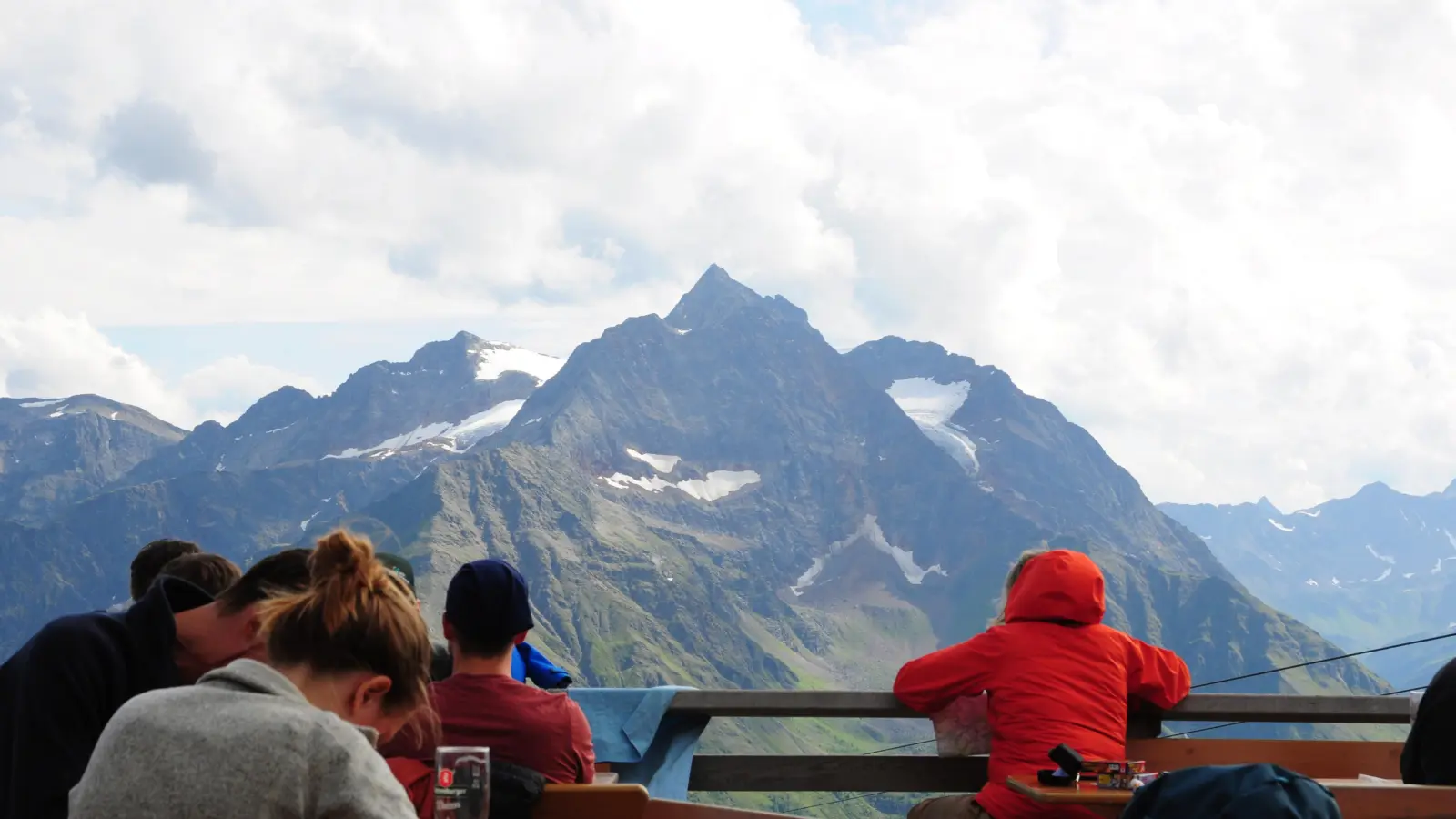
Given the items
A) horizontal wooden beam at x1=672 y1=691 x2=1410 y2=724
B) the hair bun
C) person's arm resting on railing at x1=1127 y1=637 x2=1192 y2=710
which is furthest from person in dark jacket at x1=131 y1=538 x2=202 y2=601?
person's arm resting on railing at x1=1127 y1=637 x2=1192 y2=710

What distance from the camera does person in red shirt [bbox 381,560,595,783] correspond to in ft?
15.9

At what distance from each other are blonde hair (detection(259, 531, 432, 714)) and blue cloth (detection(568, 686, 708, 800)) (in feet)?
11.3

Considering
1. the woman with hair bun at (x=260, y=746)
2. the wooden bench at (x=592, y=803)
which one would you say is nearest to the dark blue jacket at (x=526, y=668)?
the wooden bench at (x=592, y=803)

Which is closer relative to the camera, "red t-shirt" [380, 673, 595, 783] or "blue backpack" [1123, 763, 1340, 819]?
"blue backpack" [1123, 763, 1340, 819]

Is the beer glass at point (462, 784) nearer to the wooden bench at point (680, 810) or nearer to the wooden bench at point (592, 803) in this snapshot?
the wooden bench at point (592, 803)

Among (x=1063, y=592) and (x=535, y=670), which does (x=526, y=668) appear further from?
(x=1063, y=592)

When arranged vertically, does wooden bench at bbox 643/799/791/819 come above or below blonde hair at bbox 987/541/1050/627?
below

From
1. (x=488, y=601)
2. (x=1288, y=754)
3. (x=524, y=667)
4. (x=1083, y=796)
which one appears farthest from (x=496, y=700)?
(x=1288, y=754)

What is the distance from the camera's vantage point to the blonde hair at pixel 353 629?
2.84 metres

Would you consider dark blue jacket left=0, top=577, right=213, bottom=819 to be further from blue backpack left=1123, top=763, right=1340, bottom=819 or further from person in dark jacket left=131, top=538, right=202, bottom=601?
blue backpack left=1123, top=763, right=1340, bottom=819

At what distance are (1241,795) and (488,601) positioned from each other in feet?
9.26

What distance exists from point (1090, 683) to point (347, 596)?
4.15 m

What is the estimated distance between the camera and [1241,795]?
3.08 meters

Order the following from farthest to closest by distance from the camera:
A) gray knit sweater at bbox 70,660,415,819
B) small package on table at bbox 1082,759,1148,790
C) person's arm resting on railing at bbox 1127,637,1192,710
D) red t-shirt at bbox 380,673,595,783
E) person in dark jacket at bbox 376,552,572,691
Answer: person's arm resting on railing at bbox 1127,637,1192,710 → person in dark jacket at bbox 376,552,572,691 → small package on table at bbox 1082,759,1148,790 → red t-shirt at bbox 380,673,595,783 → gray knit sweater at bbox 70,660,415,819
